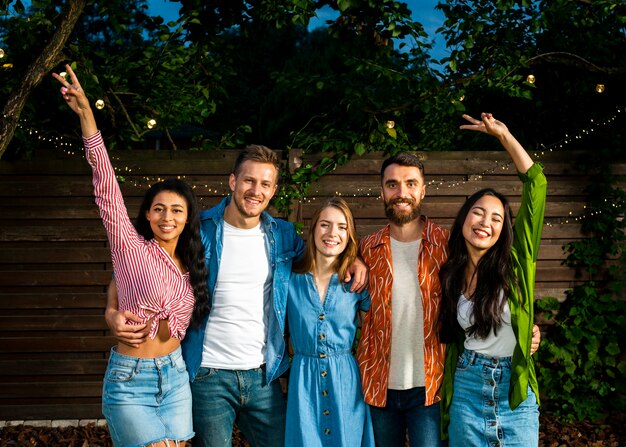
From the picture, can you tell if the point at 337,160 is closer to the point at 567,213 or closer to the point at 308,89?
the point at 308,89

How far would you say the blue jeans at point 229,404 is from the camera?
303 centimetres

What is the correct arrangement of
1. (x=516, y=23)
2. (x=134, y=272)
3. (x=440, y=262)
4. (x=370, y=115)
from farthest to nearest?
(x=516, y=23)
(x=370, y=115)
(x=440, y=262)
(x=134, y=272)

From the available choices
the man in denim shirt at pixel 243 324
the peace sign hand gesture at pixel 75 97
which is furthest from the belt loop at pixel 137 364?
the peace sign hand gesture at pixel 75 97

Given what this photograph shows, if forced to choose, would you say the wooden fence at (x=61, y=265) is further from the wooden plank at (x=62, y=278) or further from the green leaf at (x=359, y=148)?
the green leaf at (x=359, y=148)

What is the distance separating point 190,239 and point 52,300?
8.29ft

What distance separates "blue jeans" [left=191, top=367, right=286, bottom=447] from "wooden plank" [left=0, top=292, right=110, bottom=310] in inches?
91.7

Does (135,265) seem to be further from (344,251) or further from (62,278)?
(62,278)

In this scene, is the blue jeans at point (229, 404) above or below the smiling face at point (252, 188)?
below

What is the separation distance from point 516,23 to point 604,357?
307 cm

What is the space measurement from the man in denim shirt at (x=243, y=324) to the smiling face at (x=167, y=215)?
0.23 metres

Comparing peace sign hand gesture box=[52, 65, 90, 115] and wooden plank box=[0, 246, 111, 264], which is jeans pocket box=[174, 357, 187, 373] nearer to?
peace sign hand gesture box=[52, 65, 90, 115]

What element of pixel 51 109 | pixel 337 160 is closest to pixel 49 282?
pixel 51 109

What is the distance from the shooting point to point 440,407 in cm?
298

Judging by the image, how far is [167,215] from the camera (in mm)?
2955
